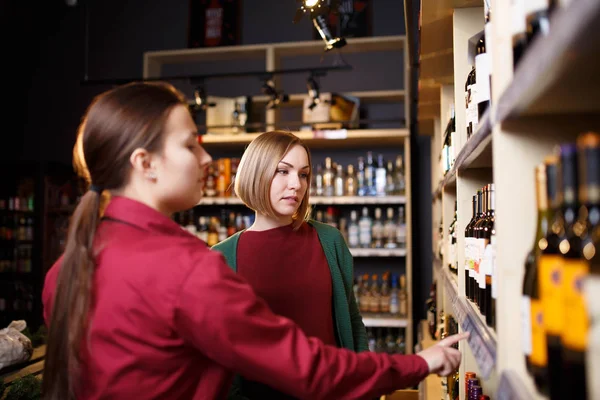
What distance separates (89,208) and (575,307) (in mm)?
996

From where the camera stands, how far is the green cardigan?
6.13ft

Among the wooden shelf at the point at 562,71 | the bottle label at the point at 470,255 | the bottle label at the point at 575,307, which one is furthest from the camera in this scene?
the bottle label at the point at 470,255

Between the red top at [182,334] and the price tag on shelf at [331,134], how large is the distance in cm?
311

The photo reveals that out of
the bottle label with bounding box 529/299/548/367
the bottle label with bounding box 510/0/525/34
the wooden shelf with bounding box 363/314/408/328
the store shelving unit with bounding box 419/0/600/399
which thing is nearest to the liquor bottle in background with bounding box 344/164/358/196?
the wooden shelf with bounding box 363/314/408/328

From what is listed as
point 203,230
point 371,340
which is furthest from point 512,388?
point 203,230

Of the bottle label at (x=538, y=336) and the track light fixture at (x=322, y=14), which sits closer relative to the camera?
the bottle label at (x=538, y=336)

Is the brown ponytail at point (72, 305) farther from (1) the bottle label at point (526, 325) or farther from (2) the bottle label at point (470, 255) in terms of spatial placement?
(2) the bottle label at point (470, 255)

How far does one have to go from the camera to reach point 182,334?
103cm

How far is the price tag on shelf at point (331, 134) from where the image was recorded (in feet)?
13.5

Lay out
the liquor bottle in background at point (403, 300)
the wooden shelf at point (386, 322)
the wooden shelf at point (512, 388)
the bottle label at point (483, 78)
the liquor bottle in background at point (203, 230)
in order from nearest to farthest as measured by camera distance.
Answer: the wooden shelf at point (512, 388) → the bottle label at point (483, 78) → the wooden shelf at point (386, 322) → the liquor bottle in background at point (403, 300) → the liquor bottle in background at point (203, 230)

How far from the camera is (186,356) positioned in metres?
1.09

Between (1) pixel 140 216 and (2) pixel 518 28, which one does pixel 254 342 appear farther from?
(2) pixel 518 28

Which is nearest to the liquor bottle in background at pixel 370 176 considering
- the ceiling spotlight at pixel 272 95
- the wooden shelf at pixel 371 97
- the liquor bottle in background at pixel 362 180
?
the liquor bottle in background at pixel 362 180

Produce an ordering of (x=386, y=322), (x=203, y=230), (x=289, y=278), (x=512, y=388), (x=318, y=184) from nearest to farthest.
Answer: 1. (x=512, y=388)
2. (x=289, y=278)
3. (x=386, y=322)
4. (x=318, y=184)
5. (x=203, y=230)
